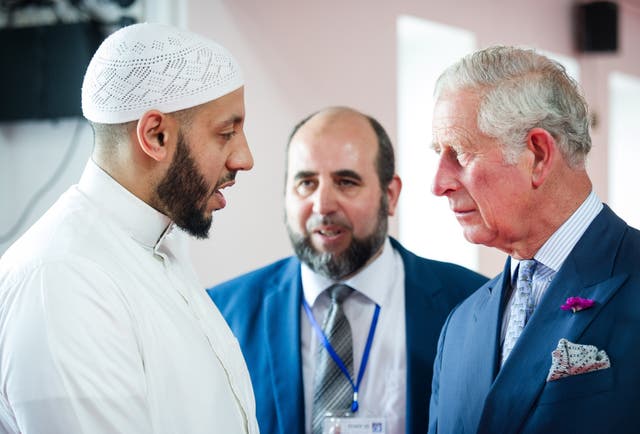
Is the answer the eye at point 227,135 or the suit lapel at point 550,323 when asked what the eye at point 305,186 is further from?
the suit lapel at point 550,323

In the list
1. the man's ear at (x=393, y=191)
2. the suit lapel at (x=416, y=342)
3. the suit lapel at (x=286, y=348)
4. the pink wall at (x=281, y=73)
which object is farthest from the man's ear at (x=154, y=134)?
the pink wall at (x=281, y=73)

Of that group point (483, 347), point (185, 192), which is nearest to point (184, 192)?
point (185, 192)

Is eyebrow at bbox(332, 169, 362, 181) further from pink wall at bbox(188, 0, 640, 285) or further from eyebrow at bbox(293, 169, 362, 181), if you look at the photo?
pink wall at bbox(188, 0, 640, 285)

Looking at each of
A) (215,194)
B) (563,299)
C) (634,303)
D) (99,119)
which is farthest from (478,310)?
(99,119)

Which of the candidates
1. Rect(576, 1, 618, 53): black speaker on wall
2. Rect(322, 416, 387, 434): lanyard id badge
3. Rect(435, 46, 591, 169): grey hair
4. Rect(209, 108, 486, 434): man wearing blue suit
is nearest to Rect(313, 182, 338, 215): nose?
Rect(209, 108, 486, 434): man wearing blue suit

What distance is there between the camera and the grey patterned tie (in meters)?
2.52

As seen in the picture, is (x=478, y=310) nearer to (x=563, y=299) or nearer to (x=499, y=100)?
(x=563, y=299)

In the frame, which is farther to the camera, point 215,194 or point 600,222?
point 215,194

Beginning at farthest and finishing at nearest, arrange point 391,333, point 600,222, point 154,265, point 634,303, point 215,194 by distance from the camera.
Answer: point 391,333, point 215,194, point 154,265, point 600,222, point 634,303

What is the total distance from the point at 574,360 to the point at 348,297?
4.10 ft

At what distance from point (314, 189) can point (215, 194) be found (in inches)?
34.4

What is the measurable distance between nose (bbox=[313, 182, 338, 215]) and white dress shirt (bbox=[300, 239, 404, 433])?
0.21 m

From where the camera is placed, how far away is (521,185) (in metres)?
1.78

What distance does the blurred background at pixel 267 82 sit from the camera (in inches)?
151
